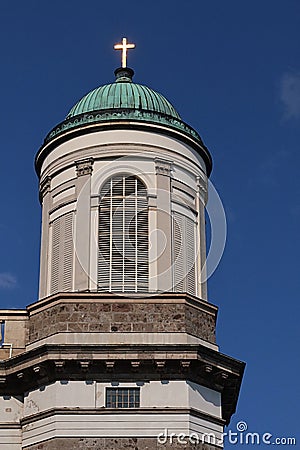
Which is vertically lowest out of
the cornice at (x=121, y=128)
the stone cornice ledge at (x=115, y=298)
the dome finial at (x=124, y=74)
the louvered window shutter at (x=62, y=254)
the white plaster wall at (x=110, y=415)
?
the white plaster wall at (x=110, y=415)

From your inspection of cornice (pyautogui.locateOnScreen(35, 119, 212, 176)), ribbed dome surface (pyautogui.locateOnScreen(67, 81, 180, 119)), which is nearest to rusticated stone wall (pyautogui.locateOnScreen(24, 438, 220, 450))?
cornice (pyautogui.locateOnScreen(35, 119, 212, 176))

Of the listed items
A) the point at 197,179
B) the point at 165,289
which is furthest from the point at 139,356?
the point at 197,179

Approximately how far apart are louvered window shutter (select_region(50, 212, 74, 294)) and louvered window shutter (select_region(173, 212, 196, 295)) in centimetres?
318

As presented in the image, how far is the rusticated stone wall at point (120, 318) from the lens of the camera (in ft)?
87.0

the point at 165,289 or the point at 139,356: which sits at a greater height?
the point at 165,289

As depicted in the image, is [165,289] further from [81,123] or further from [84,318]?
[81,123]

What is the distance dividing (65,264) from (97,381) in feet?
14.8

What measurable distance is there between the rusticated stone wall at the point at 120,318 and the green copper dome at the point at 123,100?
7.34 metres

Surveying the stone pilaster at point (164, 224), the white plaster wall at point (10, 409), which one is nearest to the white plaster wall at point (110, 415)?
the white plaster wall at point (10, 409)

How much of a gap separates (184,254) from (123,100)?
19.1 feet

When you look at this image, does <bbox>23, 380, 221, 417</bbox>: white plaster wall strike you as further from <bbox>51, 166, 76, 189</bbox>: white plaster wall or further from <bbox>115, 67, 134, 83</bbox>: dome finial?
<bbox>115, 67, 134, 83</bbox>: dome finial

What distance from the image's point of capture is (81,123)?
3066 cm

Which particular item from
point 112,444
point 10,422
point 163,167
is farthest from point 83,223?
point 112,444

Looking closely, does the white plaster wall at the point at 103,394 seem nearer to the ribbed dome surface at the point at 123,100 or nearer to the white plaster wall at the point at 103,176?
the white plaster wall at the point at 103,176
